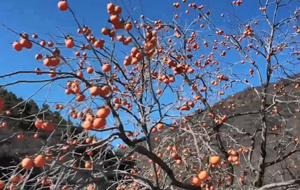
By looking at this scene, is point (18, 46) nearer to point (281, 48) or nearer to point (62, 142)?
point (62, 142)

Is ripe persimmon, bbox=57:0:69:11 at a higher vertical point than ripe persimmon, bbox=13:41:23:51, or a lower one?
higher

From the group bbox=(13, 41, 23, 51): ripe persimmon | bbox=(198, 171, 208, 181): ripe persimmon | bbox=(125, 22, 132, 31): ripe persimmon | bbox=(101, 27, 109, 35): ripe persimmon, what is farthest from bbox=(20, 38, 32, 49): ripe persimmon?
bbox=(198, 171, 208, 181): ripe persimmon

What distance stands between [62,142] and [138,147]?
60cm

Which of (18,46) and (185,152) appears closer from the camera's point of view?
(18,46)

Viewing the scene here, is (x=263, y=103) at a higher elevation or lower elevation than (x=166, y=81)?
higher

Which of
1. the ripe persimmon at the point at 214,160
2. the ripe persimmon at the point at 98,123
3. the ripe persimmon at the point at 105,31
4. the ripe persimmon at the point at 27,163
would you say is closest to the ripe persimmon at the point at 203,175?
the ripe persimmon at the point at 214,160

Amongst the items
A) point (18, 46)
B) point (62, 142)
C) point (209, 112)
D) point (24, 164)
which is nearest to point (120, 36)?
point (18, 46)

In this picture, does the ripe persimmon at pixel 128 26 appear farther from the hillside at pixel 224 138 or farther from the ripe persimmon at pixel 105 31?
the hillside at pixel 224 138

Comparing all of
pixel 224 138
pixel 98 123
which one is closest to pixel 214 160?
pixel 98 123

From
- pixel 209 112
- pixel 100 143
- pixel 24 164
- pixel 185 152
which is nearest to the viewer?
pixel 24 164

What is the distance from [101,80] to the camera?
3.58 m

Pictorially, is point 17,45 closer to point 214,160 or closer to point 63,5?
point 63,5

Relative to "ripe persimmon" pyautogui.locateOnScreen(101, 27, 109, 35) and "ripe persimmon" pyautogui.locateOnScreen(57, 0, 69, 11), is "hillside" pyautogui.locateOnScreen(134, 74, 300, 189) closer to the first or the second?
"ripe persimmon" pyautogui.locateOnScreen(101, 27, 109, 35)

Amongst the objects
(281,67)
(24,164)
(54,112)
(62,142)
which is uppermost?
(281,67)
